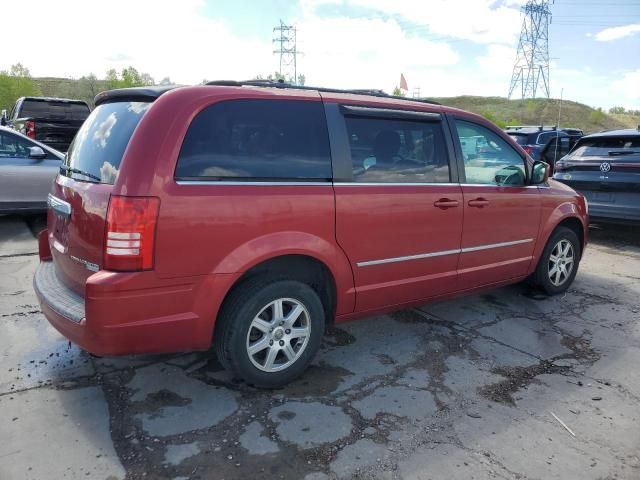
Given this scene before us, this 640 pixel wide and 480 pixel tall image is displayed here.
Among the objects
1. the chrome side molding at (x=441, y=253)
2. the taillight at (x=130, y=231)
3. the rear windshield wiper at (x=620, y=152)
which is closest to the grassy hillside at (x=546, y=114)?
the rear windshield wiper at (x=620, y=152)

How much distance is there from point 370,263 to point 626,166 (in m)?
5.76

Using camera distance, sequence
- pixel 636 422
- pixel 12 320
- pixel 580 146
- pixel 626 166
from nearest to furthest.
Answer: pixel 636 422 < pixel 12 320 < pixel 626 166 < pixel 580 146

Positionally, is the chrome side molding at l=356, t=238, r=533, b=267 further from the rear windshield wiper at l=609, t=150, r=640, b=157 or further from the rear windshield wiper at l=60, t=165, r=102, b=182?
the rear windshield wiper at l=609, t=150, r=640, b=157

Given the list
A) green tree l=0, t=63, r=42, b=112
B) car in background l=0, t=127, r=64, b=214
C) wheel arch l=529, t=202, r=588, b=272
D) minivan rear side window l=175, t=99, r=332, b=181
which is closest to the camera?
minivan rear side window l=175, t=99, r=332, b=181

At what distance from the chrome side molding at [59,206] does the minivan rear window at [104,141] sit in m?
0.18

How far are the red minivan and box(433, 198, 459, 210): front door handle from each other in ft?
0.03

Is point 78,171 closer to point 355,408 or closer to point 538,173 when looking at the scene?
point 355,408

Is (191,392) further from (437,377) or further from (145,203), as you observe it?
(437,377)

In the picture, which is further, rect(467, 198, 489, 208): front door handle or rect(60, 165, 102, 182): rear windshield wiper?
rect(467, 198, 489, 208): front door handle

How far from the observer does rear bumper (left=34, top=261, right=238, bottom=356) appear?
8.71ft

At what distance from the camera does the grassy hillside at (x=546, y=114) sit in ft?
216

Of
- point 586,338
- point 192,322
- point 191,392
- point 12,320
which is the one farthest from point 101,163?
point 586,338

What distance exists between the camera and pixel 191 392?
3227 mm

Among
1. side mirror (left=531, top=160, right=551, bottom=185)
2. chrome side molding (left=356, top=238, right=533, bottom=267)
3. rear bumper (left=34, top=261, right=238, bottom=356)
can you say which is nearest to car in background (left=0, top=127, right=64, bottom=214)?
rear bumper (left=34, top=261, right=238, bottom=356)
